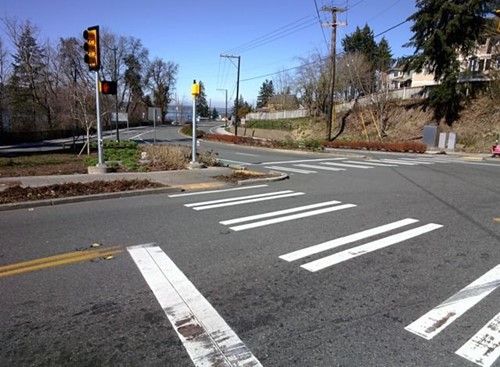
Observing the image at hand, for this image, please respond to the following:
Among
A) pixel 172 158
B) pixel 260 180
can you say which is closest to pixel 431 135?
pixel 260 180

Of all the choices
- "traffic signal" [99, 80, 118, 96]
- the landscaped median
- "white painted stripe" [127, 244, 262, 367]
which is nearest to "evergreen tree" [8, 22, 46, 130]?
the landscaped median

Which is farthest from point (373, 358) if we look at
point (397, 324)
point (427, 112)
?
point (427, 112)

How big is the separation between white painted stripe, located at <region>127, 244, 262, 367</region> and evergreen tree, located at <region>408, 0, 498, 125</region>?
3556cm

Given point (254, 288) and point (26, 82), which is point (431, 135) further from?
point (26, 82)

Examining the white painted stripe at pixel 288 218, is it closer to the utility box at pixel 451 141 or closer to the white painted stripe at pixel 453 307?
the white painted stripe at pixel 453 307

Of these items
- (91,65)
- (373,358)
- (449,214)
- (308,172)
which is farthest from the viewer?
(308,172)

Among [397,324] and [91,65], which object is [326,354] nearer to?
[397,324]

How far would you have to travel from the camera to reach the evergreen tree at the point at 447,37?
31.9m

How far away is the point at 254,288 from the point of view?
4328 mm

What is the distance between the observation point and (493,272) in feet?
15.8

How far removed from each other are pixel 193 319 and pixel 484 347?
2.56 metres

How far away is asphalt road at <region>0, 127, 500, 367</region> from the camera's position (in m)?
3.12

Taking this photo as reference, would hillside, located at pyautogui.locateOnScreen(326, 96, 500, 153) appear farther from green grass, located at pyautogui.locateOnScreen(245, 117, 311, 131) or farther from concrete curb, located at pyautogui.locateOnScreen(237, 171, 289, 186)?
concrete curb, located at pyautogui.locateOnScreen(237, 171, 289, 186)

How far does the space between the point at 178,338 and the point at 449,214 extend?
6.93 meters
